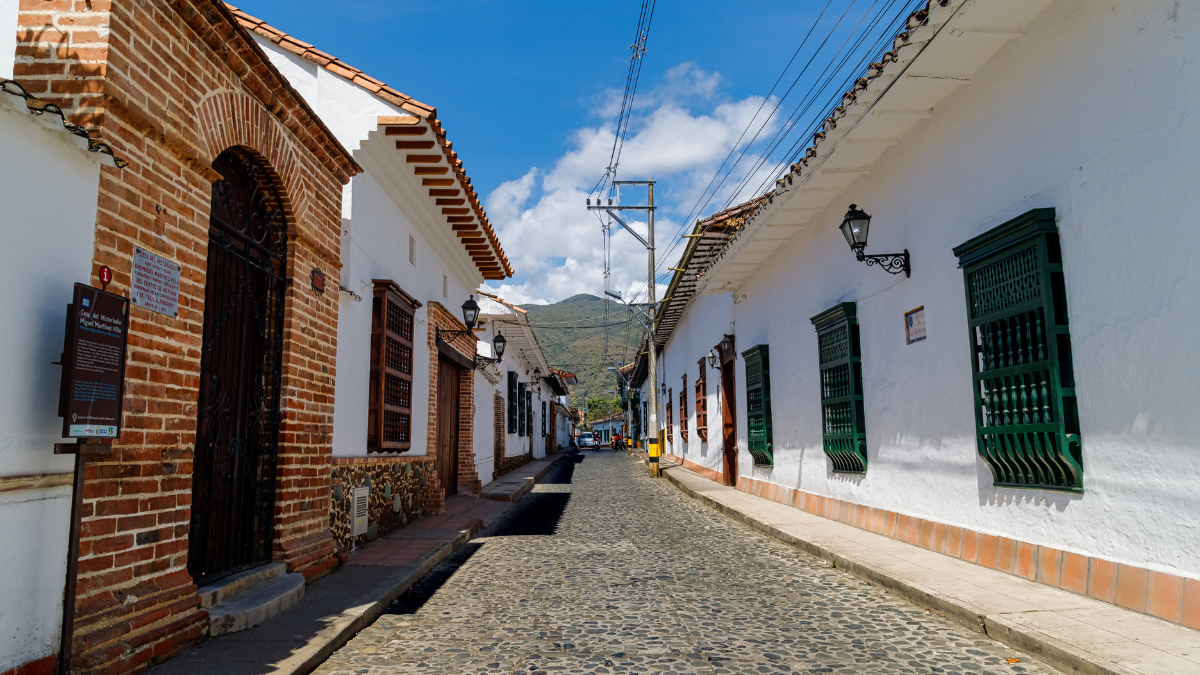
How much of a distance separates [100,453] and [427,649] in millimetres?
1947

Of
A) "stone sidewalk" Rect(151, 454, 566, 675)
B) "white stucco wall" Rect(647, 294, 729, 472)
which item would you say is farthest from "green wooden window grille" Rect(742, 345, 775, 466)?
"stone sidewalk" Rect(151, 454, 566, 675)

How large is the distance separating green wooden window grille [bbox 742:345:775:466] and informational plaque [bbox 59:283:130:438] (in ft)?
31.4

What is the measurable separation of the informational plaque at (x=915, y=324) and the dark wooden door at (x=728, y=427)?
750cm

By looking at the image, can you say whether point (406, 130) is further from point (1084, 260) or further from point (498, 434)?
point (498, 434)

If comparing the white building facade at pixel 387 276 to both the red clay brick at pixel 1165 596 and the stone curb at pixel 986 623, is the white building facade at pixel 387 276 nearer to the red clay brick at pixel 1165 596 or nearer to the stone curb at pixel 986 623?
the stone curb at pixel 986 623

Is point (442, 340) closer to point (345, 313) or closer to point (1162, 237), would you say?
point (345, 313)

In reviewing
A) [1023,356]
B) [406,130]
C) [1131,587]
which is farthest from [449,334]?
[1131,587]

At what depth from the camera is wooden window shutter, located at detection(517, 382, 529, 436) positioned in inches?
884

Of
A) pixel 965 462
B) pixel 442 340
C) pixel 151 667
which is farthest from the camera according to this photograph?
pixel 442 340

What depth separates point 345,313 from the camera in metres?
6.68

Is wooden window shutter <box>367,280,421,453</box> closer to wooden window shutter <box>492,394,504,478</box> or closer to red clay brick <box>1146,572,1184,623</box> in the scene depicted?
red clay brick <box>1146,572,1184,623</box>

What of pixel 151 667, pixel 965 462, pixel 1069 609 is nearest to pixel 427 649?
pixel 151 667

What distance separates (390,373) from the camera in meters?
7.94

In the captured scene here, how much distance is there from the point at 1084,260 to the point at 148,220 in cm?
510
